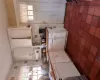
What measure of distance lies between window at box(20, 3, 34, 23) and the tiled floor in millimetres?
1074

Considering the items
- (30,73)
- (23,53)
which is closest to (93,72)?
(30,73)

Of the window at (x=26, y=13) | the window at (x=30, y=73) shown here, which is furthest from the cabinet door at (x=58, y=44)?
the window at (x=26, y=13)

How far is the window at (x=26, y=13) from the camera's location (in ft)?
6.10

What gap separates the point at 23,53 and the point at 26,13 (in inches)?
38.7

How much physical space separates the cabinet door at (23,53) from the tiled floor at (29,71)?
150 millimetres

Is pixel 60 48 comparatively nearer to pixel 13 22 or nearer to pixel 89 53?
pixel 89 53

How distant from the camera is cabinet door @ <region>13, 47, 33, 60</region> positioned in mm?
2125

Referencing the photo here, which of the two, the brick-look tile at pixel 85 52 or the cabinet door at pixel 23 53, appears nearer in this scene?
the brick-look tile at pixel 85 52

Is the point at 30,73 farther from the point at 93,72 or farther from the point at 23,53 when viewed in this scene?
the point at 93,72

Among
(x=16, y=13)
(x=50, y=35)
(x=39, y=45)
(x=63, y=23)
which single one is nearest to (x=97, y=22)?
(x=50, y=35)

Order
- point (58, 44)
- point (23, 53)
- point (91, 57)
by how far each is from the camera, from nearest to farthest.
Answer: point (91, 57) → point (58, 44) → point (23, 53)

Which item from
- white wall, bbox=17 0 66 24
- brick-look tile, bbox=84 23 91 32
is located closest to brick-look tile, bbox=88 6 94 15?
brick-look tile, bbox=84 23 91 32

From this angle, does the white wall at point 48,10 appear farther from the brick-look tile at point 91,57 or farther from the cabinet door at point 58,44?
the brick-look tile at point 91,57

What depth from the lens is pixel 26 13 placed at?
1.92 meters
